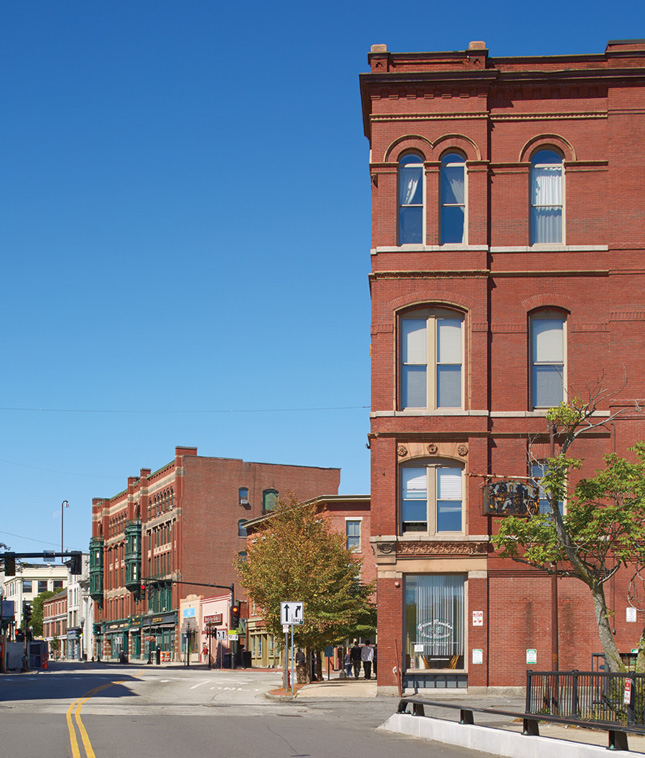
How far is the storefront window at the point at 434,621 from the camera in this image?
108ft

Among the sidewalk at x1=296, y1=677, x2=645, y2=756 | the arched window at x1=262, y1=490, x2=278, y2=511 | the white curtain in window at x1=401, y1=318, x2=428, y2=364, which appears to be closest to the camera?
the sidewalk at x1=296, y1=677, x2=645, y2=756

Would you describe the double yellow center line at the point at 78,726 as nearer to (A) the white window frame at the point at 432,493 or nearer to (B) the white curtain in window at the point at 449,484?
(A) the white window frame at the point at 432,493

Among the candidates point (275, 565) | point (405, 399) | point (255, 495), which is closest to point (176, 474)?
point (255, 495)

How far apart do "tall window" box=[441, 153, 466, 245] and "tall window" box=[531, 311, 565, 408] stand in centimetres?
363

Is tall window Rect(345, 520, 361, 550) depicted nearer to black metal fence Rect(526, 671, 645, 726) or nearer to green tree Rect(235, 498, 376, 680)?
green tree Rect(235, 498, 376, 680)

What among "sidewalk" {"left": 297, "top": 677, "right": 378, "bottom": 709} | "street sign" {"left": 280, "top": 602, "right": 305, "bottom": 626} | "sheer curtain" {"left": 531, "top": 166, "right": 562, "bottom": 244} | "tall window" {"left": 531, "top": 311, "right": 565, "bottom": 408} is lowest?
"sidewalk" {"left": 297, "top": 677, "right": 378, "bottom": 709}

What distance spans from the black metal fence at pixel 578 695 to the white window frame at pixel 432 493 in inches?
524

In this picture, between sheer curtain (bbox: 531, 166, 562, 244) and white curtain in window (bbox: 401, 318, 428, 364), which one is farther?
sheer curtain (bbox: 531, 166, 562, 244)

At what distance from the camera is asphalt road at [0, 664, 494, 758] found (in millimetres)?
17141

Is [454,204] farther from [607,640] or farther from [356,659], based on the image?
[356,659]

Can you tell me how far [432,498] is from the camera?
110 feet

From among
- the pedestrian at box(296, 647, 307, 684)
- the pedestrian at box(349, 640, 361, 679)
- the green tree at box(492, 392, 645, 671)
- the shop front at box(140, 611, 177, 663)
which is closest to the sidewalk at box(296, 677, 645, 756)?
the pedestrian at box(296, 647, 307, 684)

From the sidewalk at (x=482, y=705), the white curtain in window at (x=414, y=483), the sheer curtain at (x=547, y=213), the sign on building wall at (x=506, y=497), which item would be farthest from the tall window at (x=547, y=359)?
the sidewalk at (x=482, y=705)

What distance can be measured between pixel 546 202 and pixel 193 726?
2011 cm
